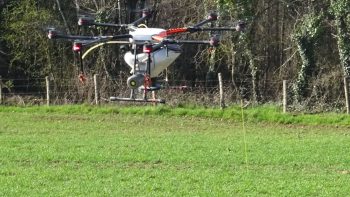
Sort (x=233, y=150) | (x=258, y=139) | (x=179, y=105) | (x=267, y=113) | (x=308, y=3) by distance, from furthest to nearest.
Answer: (x=308, y=3), (x=179, y=105), (x=267, y=113), (x=258, y=139), (x=233, y=150)

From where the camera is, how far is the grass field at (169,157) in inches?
458

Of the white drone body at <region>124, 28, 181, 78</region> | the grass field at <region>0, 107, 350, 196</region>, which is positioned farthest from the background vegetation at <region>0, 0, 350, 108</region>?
the white drone body at <region>124, 28, 181, 78</region>

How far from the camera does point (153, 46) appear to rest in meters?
10.4

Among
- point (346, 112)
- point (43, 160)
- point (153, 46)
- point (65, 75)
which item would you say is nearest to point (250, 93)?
point (346, 112)

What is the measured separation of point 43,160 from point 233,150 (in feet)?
13.7

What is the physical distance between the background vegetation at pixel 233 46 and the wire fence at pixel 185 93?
82 millimetres

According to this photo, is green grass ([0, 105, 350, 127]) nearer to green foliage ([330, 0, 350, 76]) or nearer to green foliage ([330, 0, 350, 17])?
green foliage ([330, 0, 350, 76])

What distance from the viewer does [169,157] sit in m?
15.3

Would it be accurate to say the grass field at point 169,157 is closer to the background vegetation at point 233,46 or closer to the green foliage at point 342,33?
the green foliage at point 342,33

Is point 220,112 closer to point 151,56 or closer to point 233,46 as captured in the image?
point 233,46

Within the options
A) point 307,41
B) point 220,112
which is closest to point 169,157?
point 220,112

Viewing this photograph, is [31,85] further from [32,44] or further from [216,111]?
[216,111]

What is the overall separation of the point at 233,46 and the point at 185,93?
372 centimetres

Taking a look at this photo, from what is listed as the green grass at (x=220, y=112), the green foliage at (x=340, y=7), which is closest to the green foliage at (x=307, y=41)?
the green foliage at (x=340, y=7)
